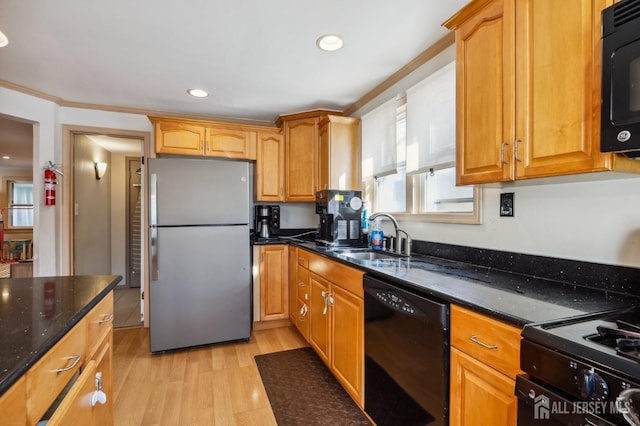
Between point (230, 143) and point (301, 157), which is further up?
point (230, 143)

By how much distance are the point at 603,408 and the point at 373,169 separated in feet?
7.60

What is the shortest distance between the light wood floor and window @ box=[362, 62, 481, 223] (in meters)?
1.61

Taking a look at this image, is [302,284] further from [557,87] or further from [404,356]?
[557,87]

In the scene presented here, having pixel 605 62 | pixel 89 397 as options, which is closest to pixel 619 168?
pixel 605 62

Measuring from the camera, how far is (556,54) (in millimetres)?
1093

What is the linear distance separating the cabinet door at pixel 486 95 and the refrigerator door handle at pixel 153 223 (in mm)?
2305

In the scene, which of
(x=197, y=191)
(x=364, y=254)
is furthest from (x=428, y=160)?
(x=197, y=191)

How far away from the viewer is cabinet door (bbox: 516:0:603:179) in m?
1.00

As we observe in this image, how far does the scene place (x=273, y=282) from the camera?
315cm

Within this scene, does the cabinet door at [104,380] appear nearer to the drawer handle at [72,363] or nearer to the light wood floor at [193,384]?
the drawer handle at [72,363]

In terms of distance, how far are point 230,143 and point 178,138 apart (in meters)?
0.50

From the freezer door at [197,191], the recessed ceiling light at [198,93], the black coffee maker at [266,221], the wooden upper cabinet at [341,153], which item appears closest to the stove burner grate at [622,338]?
the wooden upper cabinet at [341,153]

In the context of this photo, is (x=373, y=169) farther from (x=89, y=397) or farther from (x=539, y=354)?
(x=89, y=397)

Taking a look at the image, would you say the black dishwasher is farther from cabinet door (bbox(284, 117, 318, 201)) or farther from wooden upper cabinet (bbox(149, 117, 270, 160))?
wooden upper cabinet (bbox(149, 117, 270, 160))
